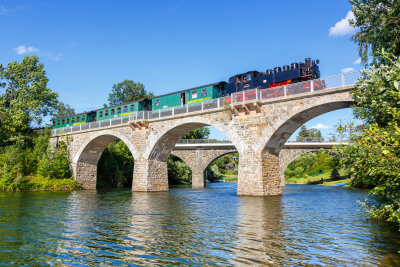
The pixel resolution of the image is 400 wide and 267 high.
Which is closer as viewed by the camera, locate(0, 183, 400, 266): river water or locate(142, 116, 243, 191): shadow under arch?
locate(0, 183, 400, 266): river water

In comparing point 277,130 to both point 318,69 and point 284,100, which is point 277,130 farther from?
point 318,69

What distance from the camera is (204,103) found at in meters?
24.8

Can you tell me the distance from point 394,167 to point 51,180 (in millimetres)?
34614

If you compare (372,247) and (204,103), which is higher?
(204,103)

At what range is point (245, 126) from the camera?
22.3 m

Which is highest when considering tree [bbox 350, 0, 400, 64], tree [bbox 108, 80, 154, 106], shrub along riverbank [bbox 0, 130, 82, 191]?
tree [bbox 108, 80, 154, 106]

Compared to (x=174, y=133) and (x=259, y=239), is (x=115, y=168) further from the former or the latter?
(x=259, y=239)

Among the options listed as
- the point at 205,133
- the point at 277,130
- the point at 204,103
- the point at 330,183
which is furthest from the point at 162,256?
the point at 205,133

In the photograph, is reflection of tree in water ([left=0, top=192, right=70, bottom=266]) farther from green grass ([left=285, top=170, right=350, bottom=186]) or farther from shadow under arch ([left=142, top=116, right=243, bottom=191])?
green grass ([left=285, top=170, right=350, bottom=186])

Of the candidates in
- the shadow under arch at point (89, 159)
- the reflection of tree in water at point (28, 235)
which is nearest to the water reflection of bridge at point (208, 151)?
the shadow under arch at point (89, 159)

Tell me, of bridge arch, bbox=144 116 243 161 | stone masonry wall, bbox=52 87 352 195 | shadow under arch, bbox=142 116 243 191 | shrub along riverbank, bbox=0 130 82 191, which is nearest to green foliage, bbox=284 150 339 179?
shadow under arch, bbox=142 116 243 191

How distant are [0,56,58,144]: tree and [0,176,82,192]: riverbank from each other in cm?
727

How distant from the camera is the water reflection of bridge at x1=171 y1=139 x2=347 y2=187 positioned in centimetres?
4147

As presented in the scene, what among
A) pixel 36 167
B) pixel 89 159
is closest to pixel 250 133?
pixel 89 159
